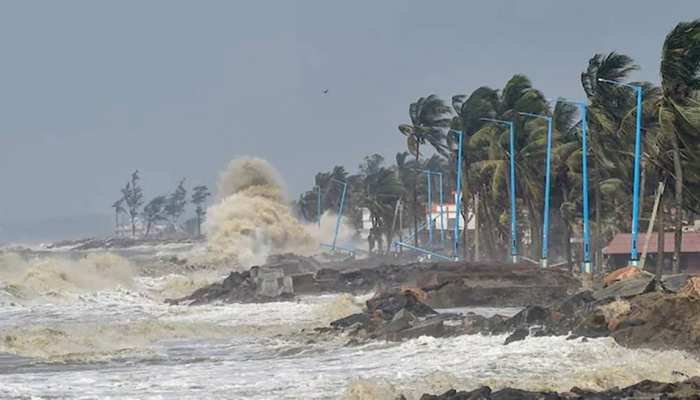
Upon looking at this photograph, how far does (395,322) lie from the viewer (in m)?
25.8

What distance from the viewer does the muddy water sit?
1778cm

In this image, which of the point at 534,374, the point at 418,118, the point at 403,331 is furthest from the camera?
the point at 418,118

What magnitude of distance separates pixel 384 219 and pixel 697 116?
2942 inches

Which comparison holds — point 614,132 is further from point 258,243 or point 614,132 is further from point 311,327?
point 258,243

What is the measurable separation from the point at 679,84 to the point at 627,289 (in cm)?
1084

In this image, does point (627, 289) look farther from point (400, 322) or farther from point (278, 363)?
point (278, 363)

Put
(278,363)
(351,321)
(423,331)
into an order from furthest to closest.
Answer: (351,321)
(423,331)
(278,363)

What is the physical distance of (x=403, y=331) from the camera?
82.0 feet

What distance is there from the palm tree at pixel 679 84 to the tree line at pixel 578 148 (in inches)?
1.1

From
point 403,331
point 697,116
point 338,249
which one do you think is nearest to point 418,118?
point 338,249

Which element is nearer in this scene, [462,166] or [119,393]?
[119,393]

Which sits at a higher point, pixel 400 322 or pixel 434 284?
pixel 434 284

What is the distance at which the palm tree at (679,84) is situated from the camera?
33.0 m

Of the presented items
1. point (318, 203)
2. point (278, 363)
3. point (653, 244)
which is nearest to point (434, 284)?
point (653, 244)
